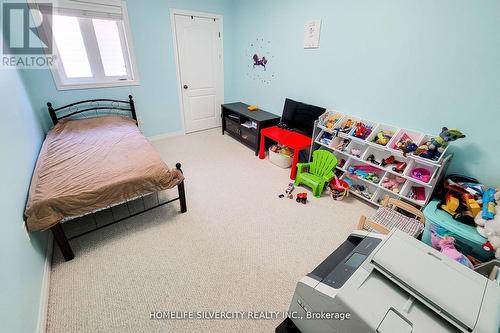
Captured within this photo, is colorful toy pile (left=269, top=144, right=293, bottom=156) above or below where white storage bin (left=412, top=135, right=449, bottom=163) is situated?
below

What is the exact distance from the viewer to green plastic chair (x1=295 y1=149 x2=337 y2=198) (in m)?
2.60

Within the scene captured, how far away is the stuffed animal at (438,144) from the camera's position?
1.83 meters

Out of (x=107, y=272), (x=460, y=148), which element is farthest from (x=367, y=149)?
(x=107, y=272)

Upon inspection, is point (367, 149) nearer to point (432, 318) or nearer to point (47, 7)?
point (432, 318)

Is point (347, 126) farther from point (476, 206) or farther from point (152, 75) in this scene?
point (152, 75)

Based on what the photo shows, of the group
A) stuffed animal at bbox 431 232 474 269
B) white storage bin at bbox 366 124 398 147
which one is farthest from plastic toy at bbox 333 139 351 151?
stuffed animal at bbox 431 232 474 269

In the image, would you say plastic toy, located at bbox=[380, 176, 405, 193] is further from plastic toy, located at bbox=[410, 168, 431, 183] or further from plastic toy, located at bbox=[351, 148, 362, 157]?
plastic toy, located at bbox=[351, 148, 362, 157]

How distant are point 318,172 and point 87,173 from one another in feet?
8.19

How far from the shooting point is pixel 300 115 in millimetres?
3172

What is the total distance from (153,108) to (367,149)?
3.45 meters

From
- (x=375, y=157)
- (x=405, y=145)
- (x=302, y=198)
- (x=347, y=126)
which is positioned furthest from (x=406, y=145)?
(x=302, y=198)

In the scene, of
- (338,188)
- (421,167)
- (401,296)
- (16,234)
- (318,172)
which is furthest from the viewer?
(318,172)

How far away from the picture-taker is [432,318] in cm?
74

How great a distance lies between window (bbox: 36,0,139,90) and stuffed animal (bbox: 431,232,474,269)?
430 cm
